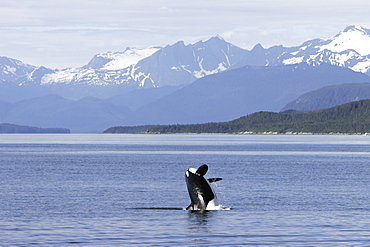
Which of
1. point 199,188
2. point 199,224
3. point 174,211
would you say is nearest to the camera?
point 199,224

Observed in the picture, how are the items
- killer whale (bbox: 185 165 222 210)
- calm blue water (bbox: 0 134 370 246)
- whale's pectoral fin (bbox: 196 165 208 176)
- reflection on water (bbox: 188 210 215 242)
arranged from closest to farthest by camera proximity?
1. calm blue water (bbox: 0 134 370 246)
2. reflection on water (bbox: 188 210 215 242)
3. whale's pectoral fin (bbox: 196 165 208 176)
4. killer whale (bbox: 185 165 222 210)

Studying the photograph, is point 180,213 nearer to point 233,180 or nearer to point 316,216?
point 316,216

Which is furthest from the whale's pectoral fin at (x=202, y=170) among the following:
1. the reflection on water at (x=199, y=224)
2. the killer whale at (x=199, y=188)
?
the reflection on water at (x=199, y=224)

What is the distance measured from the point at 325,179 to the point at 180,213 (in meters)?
43.0

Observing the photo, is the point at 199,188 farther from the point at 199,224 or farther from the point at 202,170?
the point at 202,170

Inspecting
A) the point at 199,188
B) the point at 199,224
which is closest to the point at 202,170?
the point at 199,188

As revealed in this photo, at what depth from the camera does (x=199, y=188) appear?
52.8 meters

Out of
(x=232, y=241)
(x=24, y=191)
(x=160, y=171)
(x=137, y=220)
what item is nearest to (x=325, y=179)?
(x=160, y=171)

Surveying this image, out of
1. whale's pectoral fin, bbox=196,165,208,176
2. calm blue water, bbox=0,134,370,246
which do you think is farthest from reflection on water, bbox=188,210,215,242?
whale's pectoral fin, bbox=196,165,208,176

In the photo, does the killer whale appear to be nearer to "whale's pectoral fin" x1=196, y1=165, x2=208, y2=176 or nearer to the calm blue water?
"whale's pectoral fin" x1=196, y1=165, x2=208, y2=176

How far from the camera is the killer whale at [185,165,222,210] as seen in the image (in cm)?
5028

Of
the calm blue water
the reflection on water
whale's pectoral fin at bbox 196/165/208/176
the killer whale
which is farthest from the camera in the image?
the killer whale

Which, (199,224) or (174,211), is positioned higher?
(174,211)

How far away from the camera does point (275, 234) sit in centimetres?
4859
